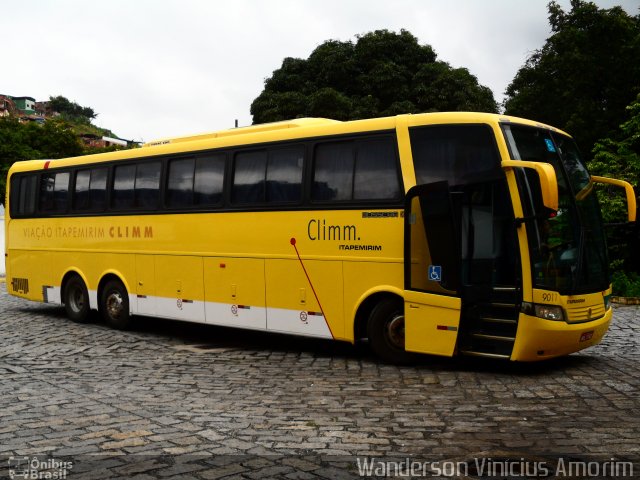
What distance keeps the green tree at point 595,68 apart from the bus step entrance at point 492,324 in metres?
20.9

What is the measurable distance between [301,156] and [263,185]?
0.83 m

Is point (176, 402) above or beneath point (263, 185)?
beneath

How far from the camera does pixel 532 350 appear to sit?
29.8ft

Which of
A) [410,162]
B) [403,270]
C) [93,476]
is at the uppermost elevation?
[410,162]

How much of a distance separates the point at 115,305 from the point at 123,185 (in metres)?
2.30

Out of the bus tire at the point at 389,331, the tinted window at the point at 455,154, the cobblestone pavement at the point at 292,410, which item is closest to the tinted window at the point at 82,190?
the cobblestone pavement at the point at 292,410

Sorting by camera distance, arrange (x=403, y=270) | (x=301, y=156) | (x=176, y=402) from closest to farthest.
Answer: (x=176, y=402) < (x=403, y=270) < (x=301, y=156)

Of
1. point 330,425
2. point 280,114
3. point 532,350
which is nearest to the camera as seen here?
point 330,425

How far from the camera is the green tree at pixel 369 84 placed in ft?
110

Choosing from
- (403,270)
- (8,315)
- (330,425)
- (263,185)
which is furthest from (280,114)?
(330,425)

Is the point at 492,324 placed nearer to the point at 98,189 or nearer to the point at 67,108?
the point at 98,189

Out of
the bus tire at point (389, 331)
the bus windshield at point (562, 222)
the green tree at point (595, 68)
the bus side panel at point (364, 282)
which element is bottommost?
the bus tire at point (389, 331)

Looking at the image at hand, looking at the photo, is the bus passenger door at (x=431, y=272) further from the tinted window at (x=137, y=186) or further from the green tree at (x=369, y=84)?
the green tree at (x=369, y=84)

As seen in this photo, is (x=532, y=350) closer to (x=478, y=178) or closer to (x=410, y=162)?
(x=478, y=178)
